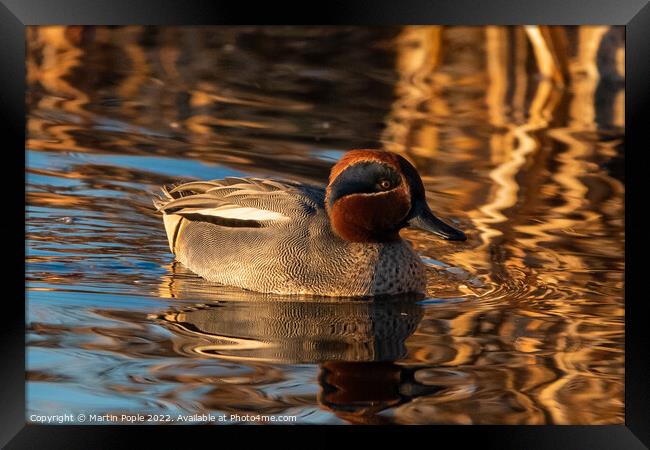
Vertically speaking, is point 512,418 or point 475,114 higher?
point 475,114

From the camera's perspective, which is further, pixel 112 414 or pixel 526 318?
pixel 526 318

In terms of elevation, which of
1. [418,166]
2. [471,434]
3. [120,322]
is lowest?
[471,434]

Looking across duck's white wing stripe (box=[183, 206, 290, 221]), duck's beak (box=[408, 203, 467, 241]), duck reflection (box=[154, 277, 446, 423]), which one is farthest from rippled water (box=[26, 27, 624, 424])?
duck's white wing stripe (box=[183, 206, 290, 221])

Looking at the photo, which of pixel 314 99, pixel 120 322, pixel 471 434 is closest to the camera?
pixel 471 434

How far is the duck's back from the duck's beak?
22 cm

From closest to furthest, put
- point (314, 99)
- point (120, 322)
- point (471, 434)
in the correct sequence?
point (471, 434) → point (120, 322) → point (314, 99)

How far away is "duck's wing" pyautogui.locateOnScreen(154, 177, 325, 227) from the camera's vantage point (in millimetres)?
8211

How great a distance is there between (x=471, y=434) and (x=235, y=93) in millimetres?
5189

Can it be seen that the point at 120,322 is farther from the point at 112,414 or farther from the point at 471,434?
the point at 471,434

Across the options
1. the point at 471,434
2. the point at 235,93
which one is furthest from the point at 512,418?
the point at 235,93

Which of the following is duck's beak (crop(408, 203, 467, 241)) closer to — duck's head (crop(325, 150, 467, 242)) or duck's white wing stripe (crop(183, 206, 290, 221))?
duck's head (crop(325, 150, 467, 242))

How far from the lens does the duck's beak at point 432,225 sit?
7906 millimetres
